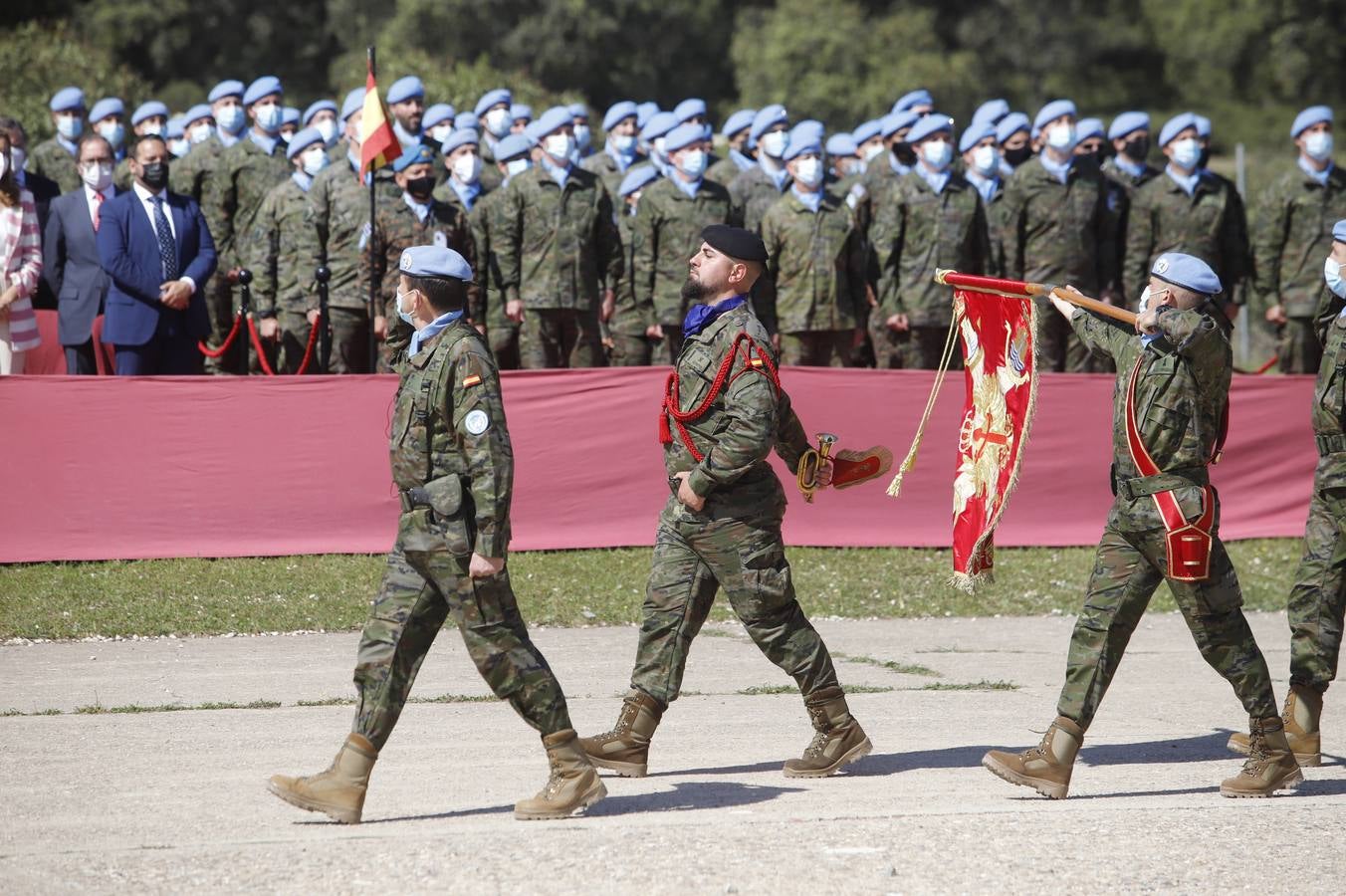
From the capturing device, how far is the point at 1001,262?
51.7 ft

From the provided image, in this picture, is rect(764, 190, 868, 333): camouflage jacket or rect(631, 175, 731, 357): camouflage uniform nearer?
rect(764, 190, 868, 333): camouflage jacket

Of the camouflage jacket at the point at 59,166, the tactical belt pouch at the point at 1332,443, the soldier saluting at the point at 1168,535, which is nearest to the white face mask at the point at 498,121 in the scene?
the camouflage jacket at the point at 59,166

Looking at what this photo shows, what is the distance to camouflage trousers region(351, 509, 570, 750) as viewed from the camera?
691 centimetres

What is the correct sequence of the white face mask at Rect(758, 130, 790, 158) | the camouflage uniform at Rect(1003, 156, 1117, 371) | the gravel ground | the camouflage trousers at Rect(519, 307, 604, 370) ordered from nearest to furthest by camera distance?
the gravel ground < the camouflage trousers at Rect(519, 307, 604, 370) < the camouflage uniform at Rect(1003, 156, 1117, 371) < the white face mask at Rect(758, 130, 790, 158)

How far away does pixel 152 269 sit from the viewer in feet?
43.3

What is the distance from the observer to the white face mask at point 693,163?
1502cm

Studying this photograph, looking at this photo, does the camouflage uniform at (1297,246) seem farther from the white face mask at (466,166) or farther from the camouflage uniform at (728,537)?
the camouflage uniform at (728,537)

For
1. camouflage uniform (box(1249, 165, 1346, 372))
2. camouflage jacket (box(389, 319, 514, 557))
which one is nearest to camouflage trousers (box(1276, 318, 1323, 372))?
camouflage uniform (box(1249, 165, 1346, 372))

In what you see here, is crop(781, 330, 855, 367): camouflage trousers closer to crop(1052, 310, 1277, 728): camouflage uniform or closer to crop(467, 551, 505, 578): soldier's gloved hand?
crop(1052, 310, 1277, 728): camouflage uniform

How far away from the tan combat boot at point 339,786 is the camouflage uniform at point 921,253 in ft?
29.2

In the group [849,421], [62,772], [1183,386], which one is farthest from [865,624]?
[62,772]

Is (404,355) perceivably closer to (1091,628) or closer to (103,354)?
Result: (1091,628)

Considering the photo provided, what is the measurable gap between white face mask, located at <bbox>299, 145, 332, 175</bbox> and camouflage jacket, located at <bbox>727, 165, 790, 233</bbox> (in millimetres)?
3164

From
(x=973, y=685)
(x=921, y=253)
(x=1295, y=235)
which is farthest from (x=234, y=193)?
(x=1295, y=235)
